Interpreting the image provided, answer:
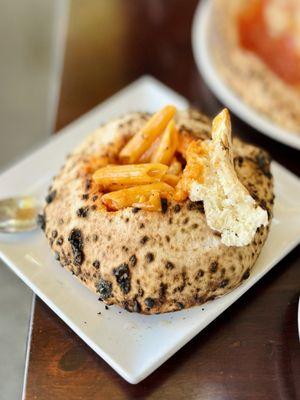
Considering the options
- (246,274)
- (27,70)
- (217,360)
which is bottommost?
(27,70)

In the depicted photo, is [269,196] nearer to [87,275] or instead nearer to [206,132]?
[206,132]

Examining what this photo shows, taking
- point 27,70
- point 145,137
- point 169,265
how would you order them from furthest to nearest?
point 27,70 < point 145,137 < point 169,265

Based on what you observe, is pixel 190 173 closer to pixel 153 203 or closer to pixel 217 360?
pixel 153 203

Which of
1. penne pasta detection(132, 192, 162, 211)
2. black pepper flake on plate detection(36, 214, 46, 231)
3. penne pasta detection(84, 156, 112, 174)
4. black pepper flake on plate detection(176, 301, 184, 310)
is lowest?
black pepper flake on plate detection(36, 214, 46, 231)

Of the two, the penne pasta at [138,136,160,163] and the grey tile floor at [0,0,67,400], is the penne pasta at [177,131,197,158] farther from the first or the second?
the grey tile floor at [0,0,67,400]

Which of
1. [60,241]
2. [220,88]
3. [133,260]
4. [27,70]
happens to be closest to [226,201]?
[133,260]

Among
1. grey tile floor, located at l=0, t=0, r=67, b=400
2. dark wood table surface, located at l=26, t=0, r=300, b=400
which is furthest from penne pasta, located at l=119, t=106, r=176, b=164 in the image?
grey tile floor, located at l=0, t=0, r=67, b=400
